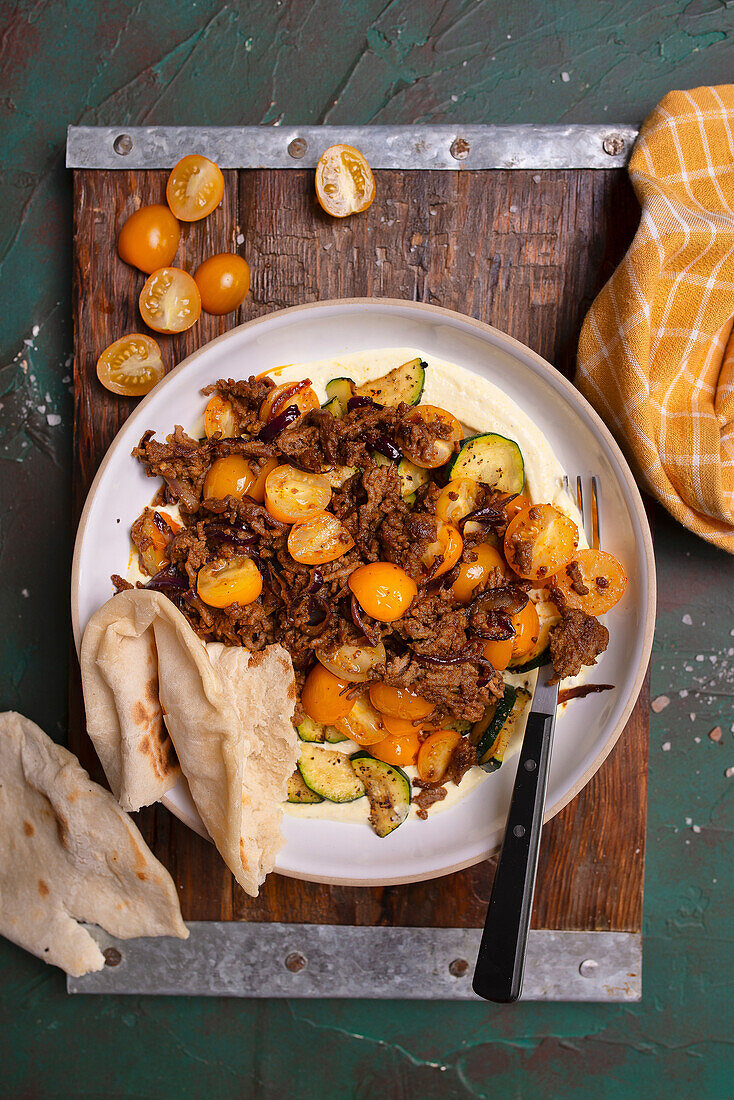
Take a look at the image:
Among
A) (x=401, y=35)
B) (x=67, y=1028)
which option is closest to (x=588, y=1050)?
(x=67, y=1028)

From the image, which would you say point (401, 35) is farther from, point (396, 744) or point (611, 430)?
point (396, 744)

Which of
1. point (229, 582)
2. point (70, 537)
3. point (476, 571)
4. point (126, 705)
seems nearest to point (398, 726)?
point (476, 571)

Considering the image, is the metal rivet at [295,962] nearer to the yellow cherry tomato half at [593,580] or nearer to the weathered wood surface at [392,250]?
the weathered wood surface at [392,250]

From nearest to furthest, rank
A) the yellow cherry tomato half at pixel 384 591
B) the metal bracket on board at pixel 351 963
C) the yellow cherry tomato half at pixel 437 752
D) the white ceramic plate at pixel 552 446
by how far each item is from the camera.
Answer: the yellow cherry tomato half at pixel 384 591 < the white ceramic plate at pixel 552 446 < the yellow cherry tomato half at pixel 437 752 < the metal bracket on board at pixel 351 963

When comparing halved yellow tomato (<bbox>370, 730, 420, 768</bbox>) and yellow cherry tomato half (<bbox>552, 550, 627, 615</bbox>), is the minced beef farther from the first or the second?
halved yellow tomato (<bbox>370, 730, 420, 768</bbox>)

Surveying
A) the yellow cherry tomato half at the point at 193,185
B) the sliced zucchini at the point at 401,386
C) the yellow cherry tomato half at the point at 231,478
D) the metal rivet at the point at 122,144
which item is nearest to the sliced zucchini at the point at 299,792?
the yellow cherry tomato half at the point at 231,478

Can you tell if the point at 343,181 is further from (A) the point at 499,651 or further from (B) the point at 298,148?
(A) the point at 499,651

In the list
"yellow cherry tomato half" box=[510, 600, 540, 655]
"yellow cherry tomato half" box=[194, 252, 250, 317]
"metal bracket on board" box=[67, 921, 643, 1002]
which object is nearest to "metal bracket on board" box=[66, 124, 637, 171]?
"yellow cherry tomato half" box=[194, 252, 250, 317]
